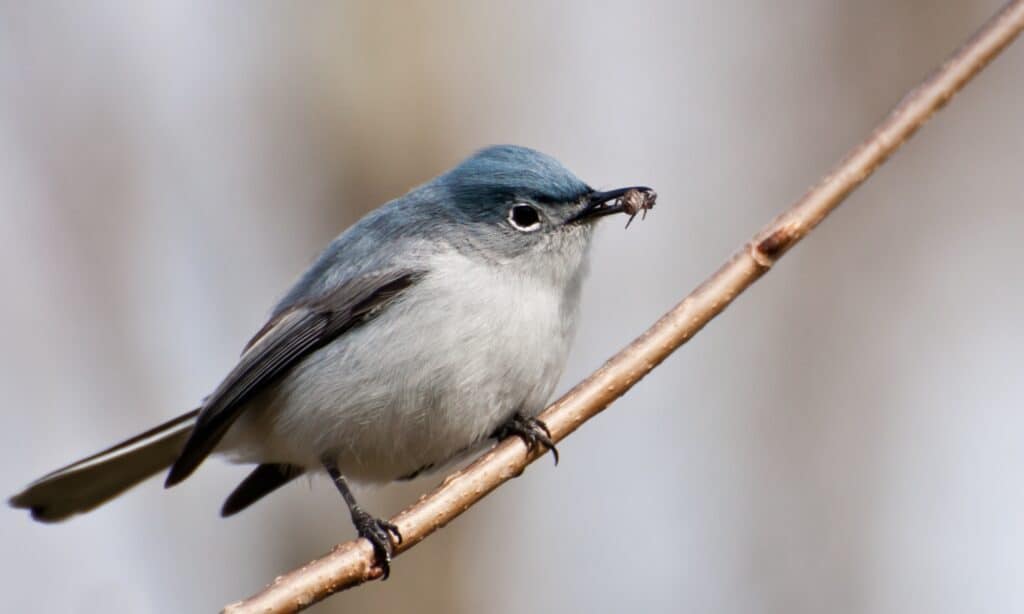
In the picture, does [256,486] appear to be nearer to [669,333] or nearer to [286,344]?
[286,344]

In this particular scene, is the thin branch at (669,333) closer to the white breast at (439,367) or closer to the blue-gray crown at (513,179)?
the white breast at (439,367)

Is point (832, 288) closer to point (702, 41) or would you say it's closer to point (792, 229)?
point (702, 41)

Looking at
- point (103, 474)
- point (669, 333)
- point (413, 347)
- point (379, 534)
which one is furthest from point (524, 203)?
point (103, 474)

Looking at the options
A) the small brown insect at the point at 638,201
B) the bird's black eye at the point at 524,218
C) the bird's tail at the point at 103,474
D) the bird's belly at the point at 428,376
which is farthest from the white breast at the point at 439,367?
the bird's tail at the point at 103,474

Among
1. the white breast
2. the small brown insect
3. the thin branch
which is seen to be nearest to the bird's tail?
the white breast

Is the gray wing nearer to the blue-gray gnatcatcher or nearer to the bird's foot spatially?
the blue-gray gnatcatcher

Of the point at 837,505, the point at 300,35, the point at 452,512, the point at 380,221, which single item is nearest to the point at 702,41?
the point at 300,35

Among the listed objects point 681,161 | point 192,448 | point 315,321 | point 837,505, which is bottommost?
point 837,505
